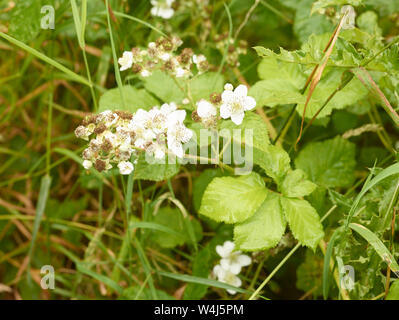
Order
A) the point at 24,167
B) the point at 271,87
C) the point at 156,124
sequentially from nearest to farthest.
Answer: the point at 156,124 < the point at 271,87 < the point at 24,167

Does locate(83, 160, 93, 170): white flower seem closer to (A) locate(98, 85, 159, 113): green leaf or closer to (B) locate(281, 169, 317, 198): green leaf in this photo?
(A) locate(98, 85, 159, 113): green leaf

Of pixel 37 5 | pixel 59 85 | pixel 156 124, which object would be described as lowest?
pixel 156 124

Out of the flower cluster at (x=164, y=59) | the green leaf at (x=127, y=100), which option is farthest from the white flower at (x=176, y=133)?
the green leaf at (x=127, y=100)

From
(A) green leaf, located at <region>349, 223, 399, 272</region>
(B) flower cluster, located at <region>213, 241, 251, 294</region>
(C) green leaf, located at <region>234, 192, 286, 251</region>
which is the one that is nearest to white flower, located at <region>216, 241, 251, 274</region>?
(B) flower cluster, located at <region>213, 241, 251, 294</region>

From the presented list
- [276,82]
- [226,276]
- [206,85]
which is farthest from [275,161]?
[226,276]

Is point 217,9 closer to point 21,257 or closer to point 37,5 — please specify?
point 37,5

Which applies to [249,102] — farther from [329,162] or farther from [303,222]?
[329,162]
